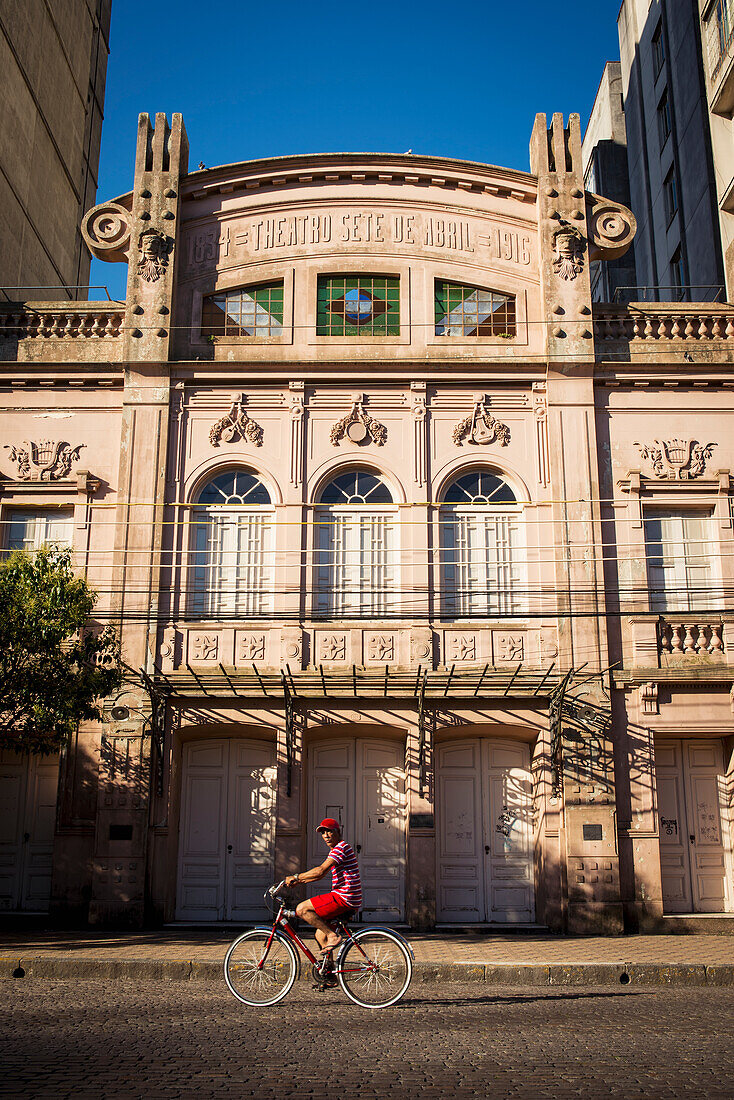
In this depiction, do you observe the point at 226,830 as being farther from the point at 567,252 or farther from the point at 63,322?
the point at 567,252

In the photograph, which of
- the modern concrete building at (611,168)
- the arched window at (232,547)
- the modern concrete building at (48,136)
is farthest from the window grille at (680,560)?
the modern concrete building at (611,168)

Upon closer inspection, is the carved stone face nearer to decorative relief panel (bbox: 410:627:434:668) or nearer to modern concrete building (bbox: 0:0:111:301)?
modern concrete building (bbox: 0:0:111:301)

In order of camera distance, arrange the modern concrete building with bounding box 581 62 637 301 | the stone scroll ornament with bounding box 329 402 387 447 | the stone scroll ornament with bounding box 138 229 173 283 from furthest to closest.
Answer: the modern concrete building with bounding box 581 62 637 301 < the stone scroll ornament with bounding box 138 229 173 283 < the stone scroll ornament with bounding box 329 402 387 447

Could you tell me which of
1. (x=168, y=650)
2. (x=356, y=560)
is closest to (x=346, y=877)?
(x=168, y=650)

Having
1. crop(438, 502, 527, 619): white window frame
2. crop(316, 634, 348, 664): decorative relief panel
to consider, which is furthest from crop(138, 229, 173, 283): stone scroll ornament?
crop(316, 634, 348, 664): decorative relief panel

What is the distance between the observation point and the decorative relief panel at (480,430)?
18.4 metres

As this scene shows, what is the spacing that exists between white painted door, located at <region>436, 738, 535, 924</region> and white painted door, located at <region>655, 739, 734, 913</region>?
2.25 metres

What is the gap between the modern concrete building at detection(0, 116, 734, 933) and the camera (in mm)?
16828

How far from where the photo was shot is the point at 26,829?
1734 cm

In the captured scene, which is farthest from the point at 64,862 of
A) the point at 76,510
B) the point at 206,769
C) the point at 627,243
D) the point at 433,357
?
the point at 627,243

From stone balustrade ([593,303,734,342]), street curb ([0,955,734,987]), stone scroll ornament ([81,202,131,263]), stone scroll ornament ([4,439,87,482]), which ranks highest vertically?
stone scroll ornament ([81,202,131,263])

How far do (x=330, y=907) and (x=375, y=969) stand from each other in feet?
2.45

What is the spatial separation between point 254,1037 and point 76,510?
11.0 m

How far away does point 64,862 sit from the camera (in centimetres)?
1650
